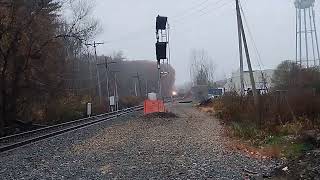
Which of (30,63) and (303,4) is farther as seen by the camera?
(303,4)

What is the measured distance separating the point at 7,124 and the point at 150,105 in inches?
454

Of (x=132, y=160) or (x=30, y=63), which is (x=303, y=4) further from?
(x=132, y=160)

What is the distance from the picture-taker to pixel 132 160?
45.4 feet

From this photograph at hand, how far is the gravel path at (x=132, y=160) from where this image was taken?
11555 millimetres

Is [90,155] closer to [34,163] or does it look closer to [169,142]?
[34,163]

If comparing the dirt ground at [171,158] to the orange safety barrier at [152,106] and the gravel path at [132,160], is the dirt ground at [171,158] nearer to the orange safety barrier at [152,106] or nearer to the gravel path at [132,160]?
the gravel path at [132,160]

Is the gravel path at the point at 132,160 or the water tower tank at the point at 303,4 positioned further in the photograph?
the water tower tank at the point at 303,4

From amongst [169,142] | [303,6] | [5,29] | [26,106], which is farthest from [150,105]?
[303,6]

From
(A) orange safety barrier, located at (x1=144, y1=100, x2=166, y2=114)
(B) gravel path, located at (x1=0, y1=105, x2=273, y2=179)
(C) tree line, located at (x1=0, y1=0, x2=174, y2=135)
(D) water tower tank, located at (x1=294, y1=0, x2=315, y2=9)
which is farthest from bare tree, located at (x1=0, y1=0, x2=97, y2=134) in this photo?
(D) water tower tank, located at (x1=294, y1=0, x2=315, y2=9)

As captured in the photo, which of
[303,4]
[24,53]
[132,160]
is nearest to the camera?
[132,160]

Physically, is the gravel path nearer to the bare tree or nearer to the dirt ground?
the dirt ground

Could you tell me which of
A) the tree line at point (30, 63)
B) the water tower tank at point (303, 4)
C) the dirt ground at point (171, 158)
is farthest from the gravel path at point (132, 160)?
the water tower tank at point (303, 4)

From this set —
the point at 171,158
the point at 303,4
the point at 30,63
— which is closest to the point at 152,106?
the point at 30,63

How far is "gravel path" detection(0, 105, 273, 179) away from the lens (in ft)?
37.9
